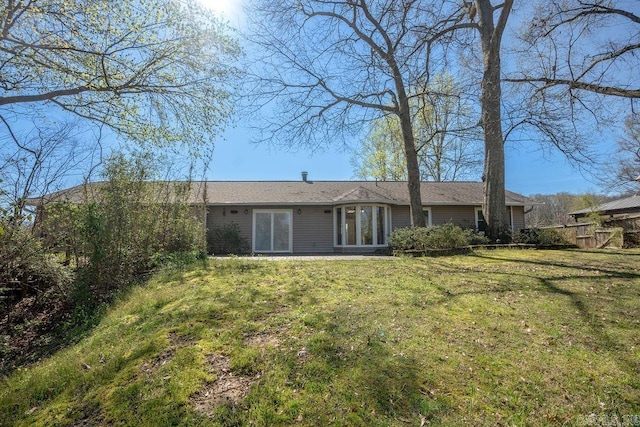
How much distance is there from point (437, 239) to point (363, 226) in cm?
486

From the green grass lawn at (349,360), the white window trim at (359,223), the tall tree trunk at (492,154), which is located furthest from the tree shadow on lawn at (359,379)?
the white window trim at (359,223)

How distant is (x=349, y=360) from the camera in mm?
3145

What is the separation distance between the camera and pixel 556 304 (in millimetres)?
4578

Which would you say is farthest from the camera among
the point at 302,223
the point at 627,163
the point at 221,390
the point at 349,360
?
the point at 627,163

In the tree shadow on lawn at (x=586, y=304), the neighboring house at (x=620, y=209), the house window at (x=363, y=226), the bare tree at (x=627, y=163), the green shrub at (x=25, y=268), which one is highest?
the bare tree at (x=627, y=163)

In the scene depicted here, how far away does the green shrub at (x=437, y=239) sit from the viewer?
10328 mm

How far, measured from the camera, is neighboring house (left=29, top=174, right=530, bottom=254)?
49.1ft

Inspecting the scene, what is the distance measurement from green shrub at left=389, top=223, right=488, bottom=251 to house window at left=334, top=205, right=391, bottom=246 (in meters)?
3.06

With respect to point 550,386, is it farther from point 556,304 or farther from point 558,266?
point 558,266

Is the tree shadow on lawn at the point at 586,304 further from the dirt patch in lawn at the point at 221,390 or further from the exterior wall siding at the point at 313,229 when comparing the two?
the exterior wall siding at the point at 313,229

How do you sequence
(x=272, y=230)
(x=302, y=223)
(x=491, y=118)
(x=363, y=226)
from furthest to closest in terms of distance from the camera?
1. (x=302, y=223)
2. (x=272, y=230)
3. (x=363, y=226)
4. (x=491, y=118)

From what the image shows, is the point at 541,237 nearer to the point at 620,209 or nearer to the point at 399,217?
the point at 399,217

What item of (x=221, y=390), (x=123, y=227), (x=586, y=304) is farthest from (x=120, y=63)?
(x=586, y=304)

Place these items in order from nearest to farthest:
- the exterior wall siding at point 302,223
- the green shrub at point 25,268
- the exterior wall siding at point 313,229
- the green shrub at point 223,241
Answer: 1. the green shrub at point 25,268
2. the green shrub at point 223,241
3. the exterior wall siding at point 302,223
4. the exterior wall siding at point 313,229
